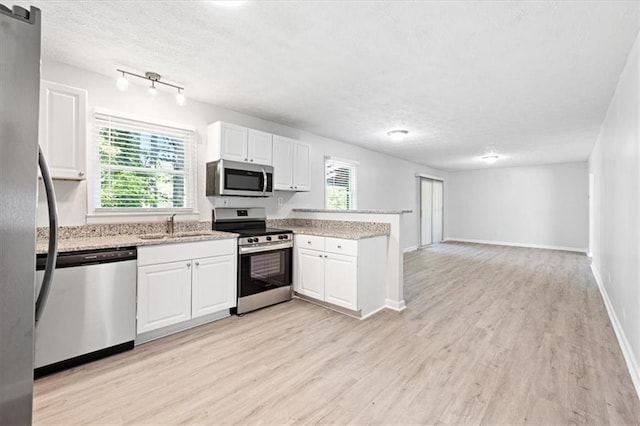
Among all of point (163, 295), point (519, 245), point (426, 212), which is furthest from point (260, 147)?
point (519, 245)

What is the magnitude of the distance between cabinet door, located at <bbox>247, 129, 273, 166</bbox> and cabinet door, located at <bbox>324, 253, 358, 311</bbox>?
4.91 feet

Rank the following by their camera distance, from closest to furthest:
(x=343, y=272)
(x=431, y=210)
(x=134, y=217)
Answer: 1. (x=134, y=217)
2. (x=343, y=272)
3. (x=431, y=210)

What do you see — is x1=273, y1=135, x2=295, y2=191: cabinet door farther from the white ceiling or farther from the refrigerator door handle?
the refrigerator door handle

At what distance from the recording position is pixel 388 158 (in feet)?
23.0

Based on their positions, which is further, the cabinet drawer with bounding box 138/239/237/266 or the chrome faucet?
the chrome faucet

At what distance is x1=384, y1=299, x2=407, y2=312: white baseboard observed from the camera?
353cm

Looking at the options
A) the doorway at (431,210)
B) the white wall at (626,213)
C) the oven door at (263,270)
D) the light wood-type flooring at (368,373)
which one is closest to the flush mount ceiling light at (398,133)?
the white wall at (626,213)

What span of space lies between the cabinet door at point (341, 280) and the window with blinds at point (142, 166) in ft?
5.85

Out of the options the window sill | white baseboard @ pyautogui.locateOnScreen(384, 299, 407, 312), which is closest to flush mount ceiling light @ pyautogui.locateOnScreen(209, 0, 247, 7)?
the window sill

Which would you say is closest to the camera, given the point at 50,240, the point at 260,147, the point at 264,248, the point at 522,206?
the point at 50,240

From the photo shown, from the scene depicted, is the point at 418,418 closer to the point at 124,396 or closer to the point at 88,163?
the point at 124,396

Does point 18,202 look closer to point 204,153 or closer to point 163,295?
point 163,295

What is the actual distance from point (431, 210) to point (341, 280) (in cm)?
668

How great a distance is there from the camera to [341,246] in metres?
3.37
